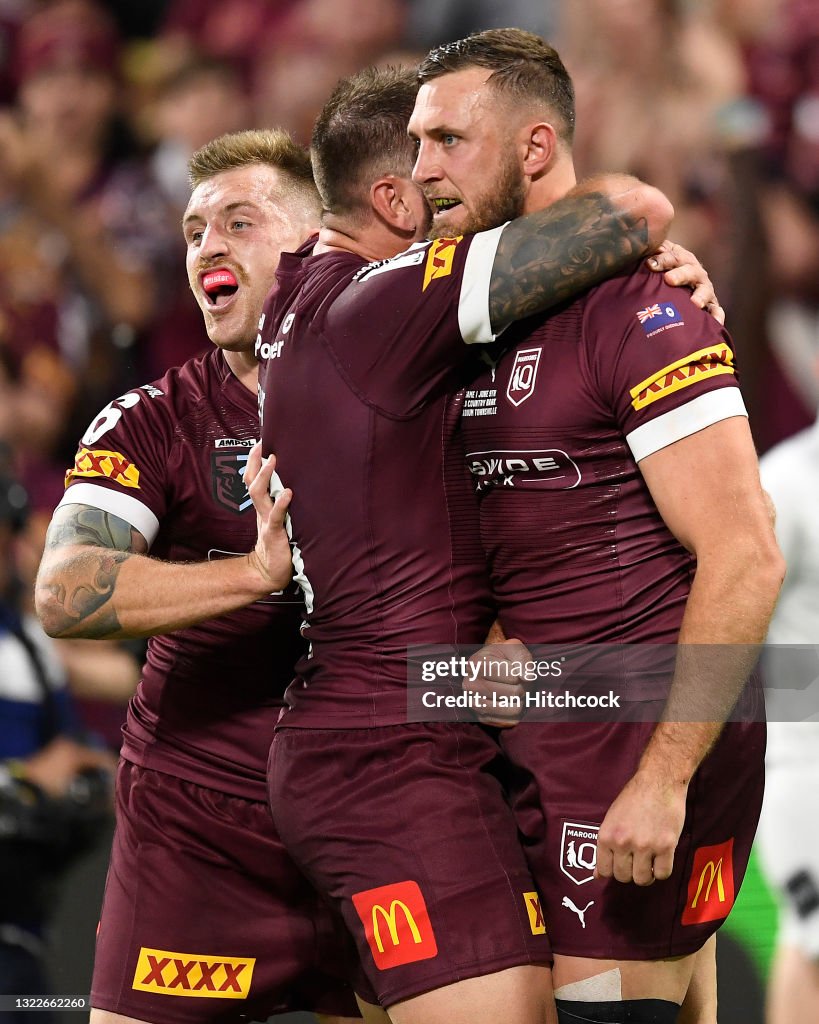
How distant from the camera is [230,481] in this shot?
2.79 m

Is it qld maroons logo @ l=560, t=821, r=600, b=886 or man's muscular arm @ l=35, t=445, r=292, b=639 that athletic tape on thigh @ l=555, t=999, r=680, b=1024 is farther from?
man's muscular arm @ l=35, t=445, r=292, b=639

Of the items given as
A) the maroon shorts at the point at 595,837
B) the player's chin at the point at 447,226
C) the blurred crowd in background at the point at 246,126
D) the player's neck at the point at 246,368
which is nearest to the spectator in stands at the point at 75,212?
the blurred crowd in background at the point at 246,126

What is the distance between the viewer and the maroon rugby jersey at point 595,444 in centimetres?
208

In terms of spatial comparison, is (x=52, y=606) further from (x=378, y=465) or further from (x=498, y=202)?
(x=498, y=202)

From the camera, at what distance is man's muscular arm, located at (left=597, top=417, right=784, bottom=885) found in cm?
199

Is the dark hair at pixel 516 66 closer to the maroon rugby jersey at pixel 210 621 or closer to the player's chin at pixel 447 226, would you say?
the player's chin at pixel 447 226

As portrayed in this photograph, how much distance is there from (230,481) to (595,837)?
111 cm

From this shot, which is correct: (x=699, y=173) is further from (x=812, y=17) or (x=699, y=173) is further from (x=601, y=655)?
(x=601, y=655)

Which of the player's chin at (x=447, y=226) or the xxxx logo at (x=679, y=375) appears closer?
the xxxx logo at (x=679, y=375)

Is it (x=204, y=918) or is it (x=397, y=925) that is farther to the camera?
(x=204, y=918)

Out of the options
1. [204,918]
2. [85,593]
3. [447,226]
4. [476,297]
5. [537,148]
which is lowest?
[204,918]

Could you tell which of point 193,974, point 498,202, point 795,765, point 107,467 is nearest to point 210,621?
point 107,467

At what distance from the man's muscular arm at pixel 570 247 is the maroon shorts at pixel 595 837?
2.32ft

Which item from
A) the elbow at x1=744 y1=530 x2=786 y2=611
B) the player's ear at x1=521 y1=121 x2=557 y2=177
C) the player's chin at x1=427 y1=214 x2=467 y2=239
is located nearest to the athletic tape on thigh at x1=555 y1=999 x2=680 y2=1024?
the elbow at x1=744 y1=530 x2=786 y2=611
